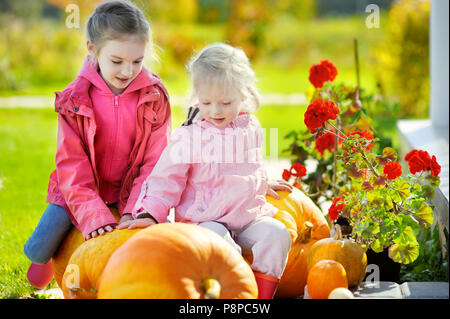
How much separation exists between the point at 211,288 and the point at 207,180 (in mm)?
743

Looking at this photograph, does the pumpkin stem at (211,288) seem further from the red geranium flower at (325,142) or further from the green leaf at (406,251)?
the red geranium flower at (325,142)

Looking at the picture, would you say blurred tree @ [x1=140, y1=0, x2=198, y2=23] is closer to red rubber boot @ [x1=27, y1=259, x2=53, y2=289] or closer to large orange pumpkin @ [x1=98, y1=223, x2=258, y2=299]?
red rubber boot @ [x1=27, y1=259, x2=53, y2=289]

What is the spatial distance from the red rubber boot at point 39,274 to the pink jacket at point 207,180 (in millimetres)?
673

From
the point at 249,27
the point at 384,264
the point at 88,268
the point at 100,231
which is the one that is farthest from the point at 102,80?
the point at 249,27

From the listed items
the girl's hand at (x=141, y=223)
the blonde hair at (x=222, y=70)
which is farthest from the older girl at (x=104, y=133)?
the blonde hair at (x=222, y=70)

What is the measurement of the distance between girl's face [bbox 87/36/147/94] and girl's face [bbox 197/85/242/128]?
1.18 ft

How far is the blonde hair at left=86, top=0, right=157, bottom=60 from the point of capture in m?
3.05

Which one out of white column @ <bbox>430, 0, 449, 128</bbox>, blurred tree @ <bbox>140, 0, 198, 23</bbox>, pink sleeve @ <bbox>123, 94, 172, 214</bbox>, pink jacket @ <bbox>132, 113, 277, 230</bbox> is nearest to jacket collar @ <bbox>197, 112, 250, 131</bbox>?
pink jacket @ <bbox>132, 113, 277, 230</bbox>

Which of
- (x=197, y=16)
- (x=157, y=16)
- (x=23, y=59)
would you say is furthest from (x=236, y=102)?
(x=197, y=16)

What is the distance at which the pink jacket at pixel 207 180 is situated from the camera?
2.97m

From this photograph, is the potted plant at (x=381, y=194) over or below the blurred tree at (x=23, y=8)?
below

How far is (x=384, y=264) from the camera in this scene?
3150 mm

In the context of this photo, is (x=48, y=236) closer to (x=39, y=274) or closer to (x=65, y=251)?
(x=65, y=251)
